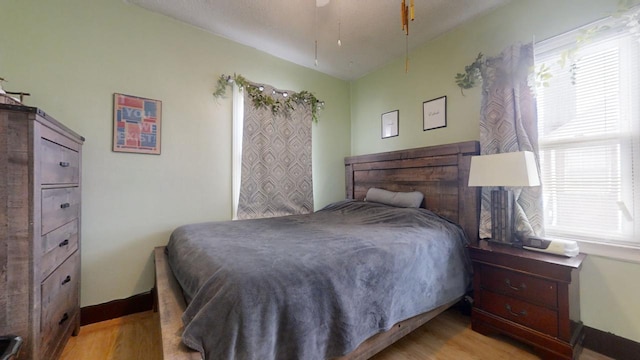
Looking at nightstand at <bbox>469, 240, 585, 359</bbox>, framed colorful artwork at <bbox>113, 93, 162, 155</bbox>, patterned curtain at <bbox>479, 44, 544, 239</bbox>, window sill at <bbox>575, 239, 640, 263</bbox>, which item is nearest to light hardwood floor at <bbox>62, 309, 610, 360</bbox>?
nightstand at <bbox>469, 240, 585, 359</bbox>

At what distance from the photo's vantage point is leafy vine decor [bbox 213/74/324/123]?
8.27 feet

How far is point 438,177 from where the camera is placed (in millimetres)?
2312

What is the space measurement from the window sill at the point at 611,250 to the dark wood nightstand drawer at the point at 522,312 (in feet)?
1.82

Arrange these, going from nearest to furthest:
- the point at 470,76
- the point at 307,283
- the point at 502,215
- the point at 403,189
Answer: the point at 307,283
the point at 502,215
the point at 470,76
the point at 403,189

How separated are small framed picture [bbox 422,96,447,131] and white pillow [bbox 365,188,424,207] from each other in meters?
0.73

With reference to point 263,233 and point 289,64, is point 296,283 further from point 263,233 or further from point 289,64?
point 289,64

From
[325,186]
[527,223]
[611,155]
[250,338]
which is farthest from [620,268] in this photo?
[325,186]

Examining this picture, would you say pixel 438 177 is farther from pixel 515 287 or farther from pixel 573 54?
pixel 573 54

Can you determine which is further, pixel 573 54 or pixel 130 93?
pixel 130 93

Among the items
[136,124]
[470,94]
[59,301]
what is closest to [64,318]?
[59,301]

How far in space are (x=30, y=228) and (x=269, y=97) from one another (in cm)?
211

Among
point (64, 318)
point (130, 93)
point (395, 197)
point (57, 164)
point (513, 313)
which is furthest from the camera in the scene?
point (395, 197)

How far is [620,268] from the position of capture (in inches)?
60.9

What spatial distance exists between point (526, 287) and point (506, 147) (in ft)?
3.25
